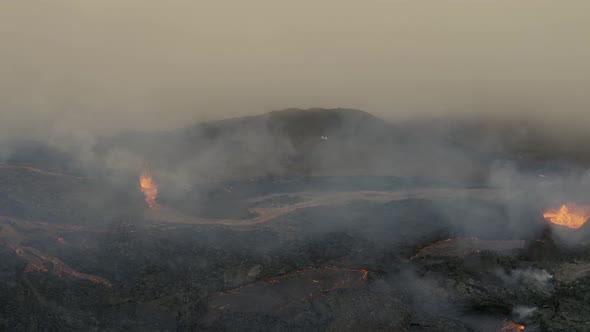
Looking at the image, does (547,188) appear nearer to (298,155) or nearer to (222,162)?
(298,155)

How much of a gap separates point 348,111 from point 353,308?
25097mm

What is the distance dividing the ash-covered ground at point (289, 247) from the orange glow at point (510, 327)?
75 millimetres

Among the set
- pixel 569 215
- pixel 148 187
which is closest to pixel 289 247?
pixel 148 187

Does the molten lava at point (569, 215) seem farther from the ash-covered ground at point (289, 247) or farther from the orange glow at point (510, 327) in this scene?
the orange glow at point (510, 327)

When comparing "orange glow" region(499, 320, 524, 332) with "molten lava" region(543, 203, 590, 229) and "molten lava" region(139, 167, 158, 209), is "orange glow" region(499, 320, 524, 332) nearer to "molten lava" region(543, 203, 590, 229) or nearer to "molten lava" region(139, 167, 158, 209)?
"molten lava" region(543, 203, 590, 229)

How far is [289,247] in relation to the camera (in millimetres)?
21375

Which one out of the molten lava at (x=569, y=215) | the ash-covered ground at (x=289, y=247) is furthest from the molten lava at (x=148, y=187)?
the molten lava at (x=569, y=215)

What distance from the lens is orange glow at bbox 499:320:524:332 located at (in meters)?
17.6

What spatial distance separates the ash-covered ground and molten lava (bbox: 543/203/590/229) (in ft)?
1.43

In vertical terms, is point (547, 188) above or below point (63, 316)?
above

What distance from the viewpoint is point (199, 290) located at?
18750 mm

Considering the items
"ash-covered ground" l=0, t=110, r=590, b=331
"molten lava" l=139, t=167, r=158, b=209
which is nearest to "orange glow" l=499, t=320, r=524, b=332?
"ash-covered ground" l=0, t=110, r=590, b=331

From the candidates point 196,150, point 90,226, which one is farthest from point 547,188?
point 90,226

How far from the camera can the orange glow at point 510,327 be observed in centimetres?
1761
